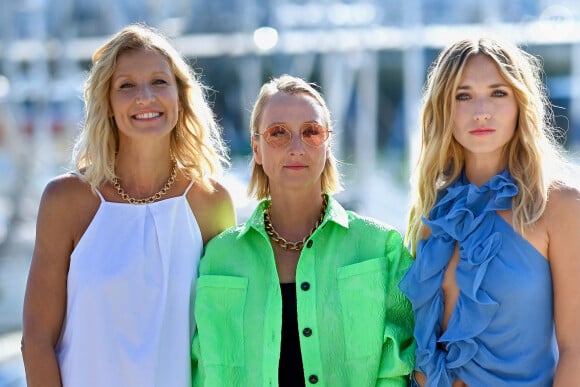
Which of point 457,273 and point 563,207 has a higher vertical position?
point 563,207

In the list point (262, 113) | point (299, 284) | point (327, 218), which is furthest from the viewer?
point (262, 113)

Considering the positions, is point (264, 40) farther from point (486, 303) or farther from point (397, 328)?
point (486, 303)

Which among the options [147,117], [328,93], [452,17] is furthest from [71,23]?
[147,117]

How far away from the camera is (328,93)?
16000 millimetres

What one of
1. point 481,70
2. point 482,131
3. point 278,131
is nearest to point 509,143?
point 482,131

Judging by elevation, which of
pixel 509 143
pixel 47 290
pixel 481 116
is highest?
pixel 481 116

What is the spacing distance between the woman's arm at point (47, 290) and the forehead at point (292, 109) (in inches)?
31.2

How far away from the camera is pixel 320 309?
312cm

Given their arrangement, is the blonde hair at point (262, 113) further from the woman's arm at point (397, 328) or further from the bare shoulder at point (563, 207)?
the bare shoulder at point (563, 207)

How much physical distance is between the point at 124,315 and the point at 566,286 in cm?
148

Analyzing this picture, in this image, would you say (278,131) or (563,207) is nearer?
(563,207)

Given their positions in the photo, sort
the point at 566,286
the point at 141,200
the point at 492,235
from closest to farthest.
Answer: the point at 566,286
the point at 492,235
the point at 141,200

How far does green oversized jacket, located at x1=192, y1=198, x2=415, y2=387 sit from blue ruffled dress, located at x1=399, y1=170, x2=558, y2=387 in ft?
0.33

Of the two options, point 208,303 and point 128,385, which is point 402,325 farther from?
point 128,385
